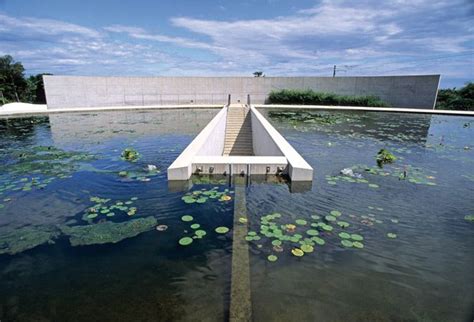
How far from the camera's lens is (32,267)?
258 cm

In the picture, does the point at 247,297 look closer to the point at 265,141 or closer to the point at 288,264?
the point at 288,264

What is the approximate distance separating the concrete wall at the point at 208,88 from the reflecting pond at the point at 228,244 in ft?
54.5

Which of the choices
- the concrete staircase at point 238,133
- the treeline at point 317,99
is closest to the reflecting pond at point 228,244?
the concrete staircase at point 238,133

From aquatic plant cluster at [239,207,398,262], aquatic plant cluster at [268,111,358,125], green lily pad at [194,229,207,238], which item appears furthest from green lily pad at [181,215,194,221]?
aquatic plant cluster at [268,111,358,125]

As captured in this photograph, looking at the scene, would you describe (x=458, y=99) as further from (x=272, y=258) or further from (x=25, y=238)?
(x=25, y=238)

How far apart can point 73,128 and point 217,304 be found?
1123 cm

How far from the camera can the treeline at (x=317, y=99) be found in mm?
20055

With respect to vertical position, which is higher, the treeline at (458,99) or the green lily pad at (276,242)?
the treeline at (458,99)

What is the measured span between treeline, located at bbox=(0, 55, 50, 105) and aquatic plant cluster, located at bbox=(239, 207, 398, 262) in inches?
1001

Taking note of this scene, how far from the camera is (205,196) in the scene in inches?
161

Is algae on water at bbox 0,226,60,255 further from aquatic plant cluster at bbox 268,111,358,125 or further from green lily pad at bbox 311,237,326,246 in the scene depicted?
aquatic plant cluster at bbox 268,111,358,125

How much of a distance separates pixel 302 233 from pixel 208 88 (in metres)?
20.3

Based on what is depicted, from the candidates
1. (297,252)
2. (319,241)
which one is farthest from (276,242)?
(319,241)

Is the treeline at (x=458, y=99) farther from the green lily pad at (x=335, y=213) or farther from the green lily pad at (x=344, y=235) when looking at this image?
the green lily pad at (x=344, y=235)
